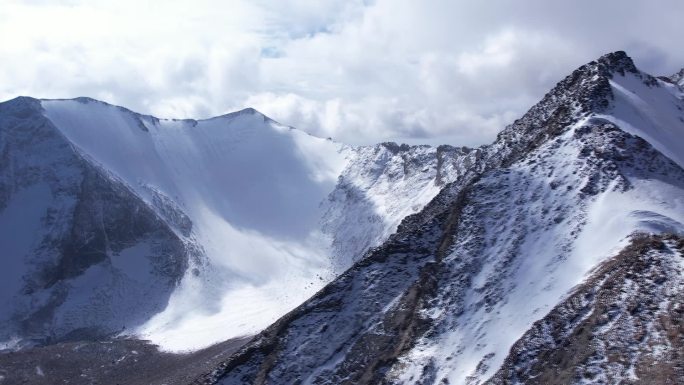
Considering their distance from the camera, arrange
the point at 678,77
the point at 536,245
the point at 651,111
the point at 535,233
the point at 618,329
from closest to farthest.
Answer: the point at 618,329, the point at 536,245, the point at 535,233, the point at 651,111, the point at 678,77

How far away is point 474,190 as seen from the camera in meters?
66.8

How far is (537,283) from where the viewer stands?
53781 millimetres

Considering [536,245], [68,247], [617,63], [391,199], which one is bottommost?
[536,245]

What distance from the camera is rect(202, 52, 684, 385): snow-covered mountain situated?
44125 mm

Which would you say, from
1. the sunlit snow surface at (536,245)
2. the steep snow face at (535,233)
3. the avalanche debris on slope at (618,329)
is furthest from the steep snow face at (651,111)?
the avalanche debris on slope at (618,329)

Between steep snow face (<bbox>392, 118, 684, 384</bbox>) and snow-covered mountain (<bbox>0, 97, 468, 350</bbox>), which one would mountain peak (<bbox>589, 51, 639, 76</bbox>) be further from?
snow-covered mountain (<bbox>0, 97, 468, 350</bbox>)

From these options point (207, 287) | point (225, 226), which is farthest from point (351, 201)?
point (207, 287)

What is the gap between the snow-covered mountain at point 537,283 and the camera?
44.1 meters

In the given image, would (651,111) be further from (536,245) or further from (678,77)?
(678,77)

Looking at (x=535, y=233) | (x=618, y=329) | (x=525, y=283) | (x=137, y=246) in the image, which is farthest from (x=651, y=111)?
(x=137, y=246)

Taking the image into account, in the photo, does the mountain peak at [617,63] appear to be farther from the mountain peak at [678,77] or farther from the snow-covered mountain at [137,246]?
the snow-covered mountain at [137,246]

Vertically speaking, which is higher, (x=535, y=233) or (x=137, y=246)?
(x=137, y=246)

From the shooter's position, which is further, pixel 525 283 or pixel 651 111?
pixel 651 111

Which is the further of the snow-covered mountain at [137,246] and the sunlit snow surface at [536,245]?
the snow-covered mountain at [137,246]
